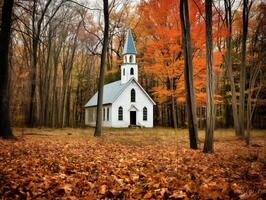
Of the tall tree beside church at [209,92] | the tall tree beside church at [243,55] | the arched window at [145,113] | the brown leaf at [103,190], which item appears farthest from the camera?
the arched window at [145,113]

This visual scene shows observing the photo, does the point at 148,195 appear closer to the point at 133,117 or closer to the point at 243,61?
the point at 243,61

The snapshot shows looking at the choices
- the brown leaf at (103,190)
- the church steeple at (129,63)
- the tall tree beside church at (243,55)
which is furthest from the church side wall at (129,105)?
the brown leaf at (103,190)

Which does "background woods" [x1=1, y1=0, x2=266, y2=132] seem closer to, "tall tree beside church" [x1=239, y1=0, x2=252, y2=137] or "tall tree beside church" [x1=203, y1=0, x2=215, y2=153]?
"tall tree beside church" [x1=239, y1=0, x2=252, y2=137]

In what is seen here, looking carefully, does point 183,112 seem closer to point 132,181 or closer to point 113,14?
point 113,14

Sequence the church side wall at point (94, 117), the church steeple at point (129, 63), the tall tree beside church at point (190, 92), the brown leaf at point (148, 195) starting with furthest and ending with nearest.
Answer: the church steeple at point (129, 63) < the church side wall at point (94, 117) < the tall tree beside church at point (190, 92) < the brown leaf at point (148, 195)

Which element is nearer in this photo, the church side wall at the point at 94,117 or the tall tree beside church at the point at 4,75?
the tall tree beside church at the point at 4,75

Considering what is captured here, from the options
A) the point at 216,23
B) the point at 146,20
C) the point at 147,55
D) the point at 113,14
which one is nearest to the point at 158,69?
the point at 147,55

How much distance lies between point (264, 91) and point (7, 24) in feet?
101

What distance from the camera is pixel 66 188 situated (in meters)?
4.40

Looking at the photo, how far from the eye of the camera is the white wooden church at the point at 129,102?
34.7 m

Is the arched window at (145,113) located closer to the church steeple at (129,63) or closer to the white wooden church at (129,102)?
the white wooden church at (129,102)

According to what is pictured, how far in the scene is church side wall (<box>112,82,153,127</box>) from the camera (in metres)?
34.5

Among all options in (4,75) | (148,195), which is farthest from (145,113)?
(148,195)

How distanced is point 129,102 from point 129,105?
401 mm
